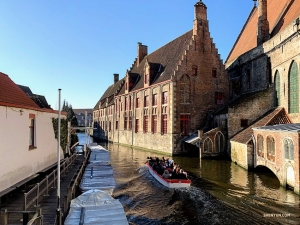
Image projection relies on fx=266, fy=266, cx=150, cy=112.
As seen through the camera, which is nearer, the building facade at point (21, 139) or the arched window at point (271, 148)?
the building facade at point (21, 139)

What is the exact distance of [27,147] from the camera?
12.0 meters

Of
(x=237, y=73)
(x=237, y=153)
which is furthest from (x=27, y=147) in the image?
(x=237, y=73)

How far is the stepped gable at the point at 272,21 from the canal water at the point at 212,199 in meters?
13.8

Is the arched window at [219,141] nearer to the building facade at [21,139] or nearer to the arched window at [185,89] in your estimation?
the arched window at [185,89]

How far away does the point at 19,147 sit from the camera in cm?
1115

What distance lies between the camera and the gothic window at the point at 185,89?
27797mm

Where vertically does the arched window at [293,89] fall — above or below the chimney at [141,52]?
below

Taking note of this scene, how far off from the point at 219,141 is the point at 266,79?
703 centimetres

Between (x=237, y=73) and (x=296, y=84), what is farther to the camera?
(x=237, y=73)

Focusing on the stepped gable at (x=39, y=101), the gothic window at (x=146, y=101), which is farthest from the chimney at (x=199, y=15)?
the stepped gable at (x=39, y=101)

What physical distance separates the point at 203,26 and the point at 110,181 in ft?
71.4

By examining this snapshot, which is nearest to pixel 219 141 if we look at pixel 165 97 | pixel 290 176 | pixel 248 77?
pixel 165 97

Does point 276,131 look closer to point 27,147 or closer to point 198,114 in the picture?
point 27,147

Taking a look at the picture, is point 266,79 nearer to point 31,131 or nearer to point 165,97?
point 165,97
